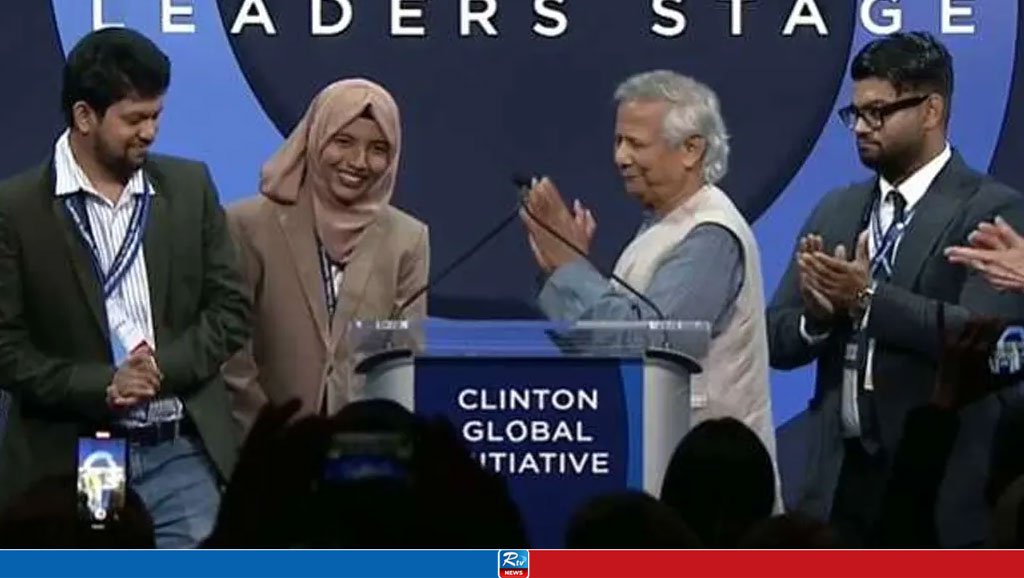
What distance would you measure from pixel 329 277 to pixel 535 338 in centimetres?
57

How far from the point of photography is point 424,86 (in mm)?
8320

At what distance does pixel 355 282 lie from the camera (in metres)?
8.38

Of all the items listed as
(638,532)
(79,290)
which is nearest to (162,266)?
(79,290)

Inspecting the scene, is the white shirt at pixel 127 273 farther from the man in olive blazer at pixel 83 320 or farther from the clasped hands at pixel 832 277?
the clasped hands at pixel 832 277

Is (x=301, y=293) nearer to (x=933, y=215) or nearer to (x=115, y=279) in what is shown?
(x=115, y=279)

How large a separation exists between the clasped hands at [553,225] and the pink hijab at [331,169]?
32cm

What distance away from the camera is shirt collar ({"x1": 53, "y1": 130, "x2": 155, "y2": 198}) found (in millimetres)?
8188

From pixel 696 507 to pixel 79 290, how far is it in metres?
1.41

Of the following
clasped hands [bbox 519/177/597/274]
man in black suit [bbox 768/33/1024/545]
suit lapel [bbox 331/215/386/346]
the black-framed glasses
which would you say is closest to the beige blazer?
suit lapel [bbox 331/215/386/346]
